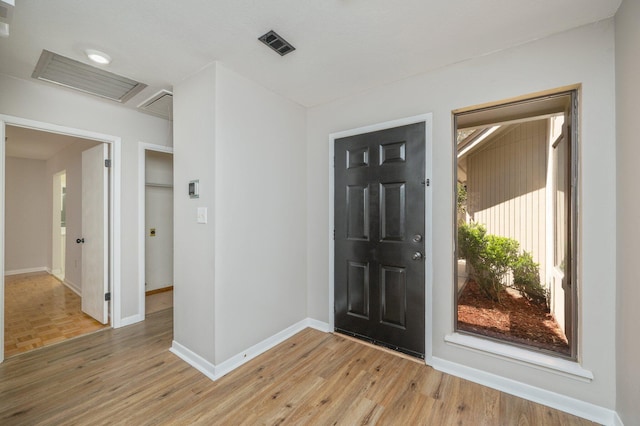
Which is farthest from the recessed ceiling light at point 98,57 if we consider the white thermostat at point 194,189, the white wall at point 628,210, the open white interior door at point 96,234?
the white wall at point 628,210

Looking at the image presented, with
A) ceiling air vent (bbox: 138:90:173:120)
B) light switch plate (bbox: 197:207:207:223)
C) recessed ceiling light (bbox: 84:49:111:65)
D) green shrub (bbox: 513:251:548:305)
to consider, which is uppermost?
ceiling air vent (bbox: 138:90:173:120)

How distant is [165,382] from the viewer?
206 cm

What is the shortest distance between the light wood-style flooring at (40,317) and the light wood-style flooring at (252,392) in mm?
319

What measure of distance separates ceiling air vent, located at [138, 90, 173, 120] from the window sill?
351cm

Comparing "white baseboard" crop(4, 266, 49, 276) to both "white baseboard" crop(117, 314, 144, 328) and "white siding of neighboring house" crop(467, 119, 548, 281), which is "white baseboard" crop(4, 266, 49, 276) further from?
"white siding of neighboring house" crop(467, 119, 548, 281)


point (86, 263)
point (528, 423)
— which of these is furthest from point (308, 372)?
point (86, 263)

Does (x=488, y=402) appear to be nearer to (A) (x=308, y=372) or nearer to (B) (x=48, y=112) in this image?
(A) (x=308, y=372)

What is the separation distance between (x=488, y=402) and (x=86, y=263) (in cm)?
442

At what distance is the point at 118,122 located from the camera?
3045 millimetres

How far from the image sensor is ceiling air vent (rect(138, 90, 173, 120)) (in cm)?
276

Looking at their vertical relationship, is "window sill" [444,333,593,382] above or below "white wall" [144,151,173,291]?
below

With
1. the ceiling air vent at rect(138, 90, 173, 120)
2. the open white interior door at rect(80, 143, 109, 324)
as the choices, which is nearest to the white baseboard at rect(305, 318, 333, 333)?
the open white interior door at rect(80, 143, 109, 324)

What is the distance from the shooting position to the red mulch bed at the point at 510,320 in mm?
1976

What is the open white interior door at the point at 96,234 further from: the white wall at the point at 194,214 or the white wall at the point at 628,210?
the white wall at the point at 628,210
